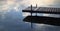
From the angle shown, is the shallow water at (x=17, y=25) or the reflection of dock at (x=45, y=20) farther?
the shallow water at (x=17, y=25)

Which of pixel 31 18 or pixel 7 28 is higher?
pixel 31 18

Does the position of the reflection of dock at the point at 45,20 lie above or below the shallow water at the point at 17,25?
above

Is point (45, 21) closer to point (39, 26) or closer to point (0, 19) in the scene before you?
point (39, 26)

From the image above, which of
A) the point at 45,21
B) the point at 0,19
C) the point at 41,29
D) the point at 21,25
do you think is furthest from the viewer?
the point at 0,19

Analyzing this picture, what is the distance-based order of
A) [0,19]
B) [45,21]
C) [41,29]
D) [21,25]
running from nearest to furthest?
[45,21] → [41,29] → [21,25] → [0,19]

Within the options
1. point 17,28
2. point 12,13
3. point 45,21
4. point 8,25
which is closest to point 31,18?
point 45,21

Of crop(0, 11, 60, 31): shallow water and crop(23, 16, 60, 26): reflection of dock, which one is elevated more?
crop(23, 16, 60, 26): reflection of dock

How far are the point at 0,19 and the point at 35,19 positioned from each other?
172cm

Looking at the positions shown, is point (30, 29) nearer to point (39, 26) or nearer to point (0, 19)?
point (39, 26)

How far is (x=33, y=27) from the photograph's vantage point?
12.3 feet

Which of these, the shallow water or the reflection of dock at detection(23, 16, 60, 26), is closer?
the reflection of dock at detection(23, 16, 60, 26)

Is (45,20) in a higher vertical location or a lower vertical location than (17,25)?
higher

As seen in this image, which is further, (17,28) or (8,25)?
(8,25)

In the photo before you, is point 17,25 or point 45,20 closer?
point 45,20
